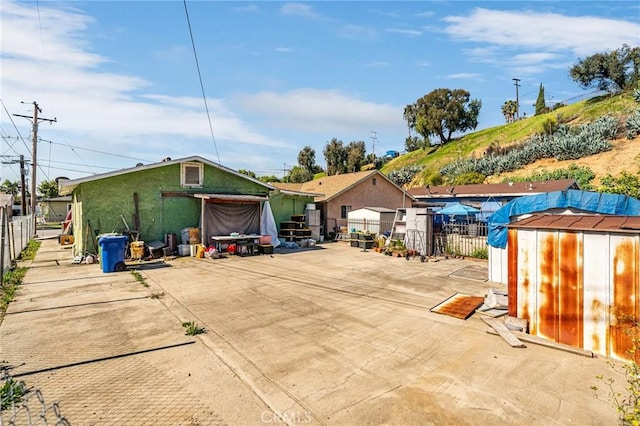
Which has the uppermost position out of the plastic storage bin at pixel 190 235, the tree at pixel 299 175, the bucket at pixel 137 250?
the tree at pixel 299 175

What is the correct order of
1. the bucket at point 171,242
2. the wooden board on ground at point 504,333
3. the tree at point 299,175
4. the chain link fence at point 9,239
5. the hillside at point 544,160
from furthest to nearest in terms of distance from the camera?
the tree at point 299,175 < the hillside at point 544,160 < the bucket at point 171,242 < the chain link fence at point 9,239 < the wooden board on ground at point 504,333

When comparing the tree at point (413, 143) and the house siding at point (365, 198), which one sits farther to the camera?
the tree at point (413, 143)

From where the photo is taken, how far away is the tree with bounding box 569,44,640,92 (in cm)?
4034

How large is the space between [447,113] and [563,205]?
54711 millimetres

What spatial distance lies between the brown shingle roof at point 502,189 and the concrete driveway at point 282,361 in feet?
70.6

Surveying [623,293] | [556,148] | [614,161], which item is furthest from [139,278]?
[556,148]

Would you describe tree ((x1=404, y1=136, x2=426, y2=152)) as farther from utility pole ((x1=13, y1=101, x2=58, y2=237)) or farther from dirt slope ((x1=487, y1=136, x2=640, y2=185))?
utility pole ((x1=13, y1=101, x2=58, y2=237))

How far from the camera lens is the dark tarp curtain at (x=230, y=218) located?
16.5 meters

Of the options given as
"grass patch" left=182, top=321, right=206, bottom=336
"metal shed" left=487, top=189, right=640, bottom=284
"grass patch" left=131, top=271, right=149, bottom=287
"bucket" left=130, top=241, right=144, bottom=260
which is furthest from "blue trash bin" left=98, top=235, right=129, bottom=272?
"metal shed" left=487, top=189, right=640, bottom=284

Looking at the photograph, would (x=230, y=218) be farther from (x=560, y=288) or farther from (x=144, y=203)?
(x=560, y=288)

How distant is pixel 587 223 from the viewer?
18.0ft

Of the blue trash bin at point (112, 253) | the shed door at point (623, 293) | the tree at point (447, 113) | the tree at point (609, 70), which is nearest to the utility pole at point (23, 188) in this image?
the blue trash bin at point (112, 253)

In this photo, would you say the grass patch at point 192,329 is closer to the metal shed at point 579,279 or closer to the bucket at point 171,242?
the metal shed at point 579,279

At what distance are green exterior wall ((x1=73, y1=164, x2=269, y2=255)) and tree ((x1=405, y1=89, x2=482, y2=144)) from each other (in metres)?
50.9
